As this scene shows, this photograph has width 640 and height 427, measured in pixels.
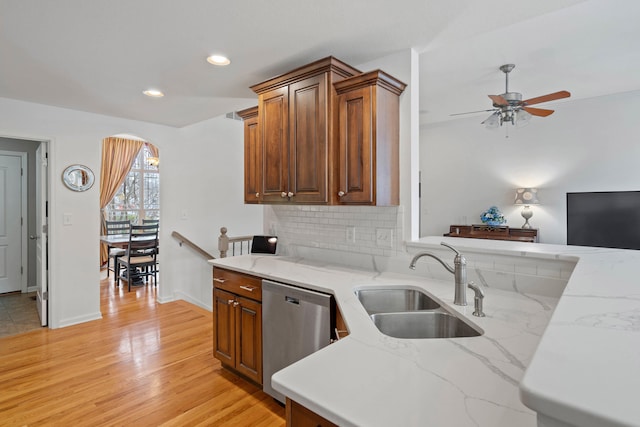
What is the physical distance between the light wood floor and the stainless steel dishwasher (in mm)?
341

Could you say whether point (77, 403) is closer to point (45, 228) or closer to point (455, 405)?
point (45, 228)

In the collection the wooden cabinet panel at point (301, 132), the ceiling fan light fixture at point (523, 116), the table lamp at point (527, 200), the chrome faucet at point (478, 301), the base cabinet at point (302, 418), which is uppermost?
the ceiling fan light fixture at point (523, 116)

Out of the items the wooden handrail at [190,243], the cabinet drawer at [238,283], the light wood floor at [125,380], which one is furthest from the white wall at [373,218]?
the wooden handrail at [190,243]

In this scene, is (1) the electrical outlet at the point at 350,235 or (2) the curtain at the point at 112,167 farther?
(2) the curtain at the point at 112,167

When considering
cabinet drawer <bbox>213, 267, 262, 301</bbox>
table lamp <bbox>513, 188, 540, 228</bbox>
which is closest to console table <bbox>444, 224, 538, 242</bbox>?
table lamp <bbox>513, 188, 540, 228</bbox>

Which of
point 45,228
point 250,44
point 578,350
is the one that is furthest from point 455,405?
point 45,228

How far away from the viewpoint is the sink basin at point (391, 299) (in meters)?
1.99

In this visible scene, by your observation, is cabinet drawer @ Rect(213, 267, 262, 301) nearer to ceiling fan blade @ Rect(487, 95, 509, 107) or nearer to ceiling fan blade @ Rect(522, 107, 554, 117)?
ceiling fan blade @ Rect(487, 95, 509, 107)

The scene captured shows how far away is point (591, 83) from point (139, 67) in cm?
465

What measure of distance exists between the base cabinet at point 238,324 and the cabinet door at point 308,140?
0.72 metres

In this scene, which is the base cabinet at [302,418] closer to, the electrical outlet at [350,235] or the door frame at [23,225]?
the electrical outlet at [350,235]

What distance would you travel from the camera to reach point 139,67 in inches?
101

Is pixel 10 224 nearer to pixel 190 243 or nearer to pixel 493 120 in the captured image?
pixel 190 243

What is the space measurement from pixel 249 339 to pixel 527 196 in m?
4.45
